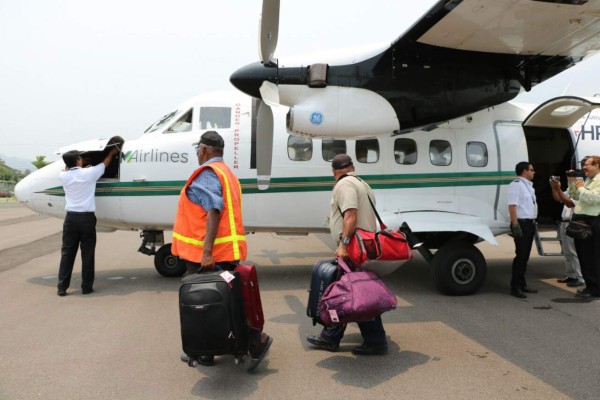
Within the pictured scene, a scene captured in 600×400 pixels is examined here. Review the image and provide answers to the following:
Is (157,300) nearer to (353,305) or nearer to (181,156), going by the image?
(181,156)

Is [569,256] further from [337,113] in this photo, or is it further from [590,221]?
[337,113]

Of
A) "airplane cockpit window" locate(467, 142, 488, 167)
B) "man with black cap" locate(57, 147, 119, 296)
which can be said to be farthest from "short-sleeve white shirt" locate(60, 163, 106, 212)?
"airplane cockpit window" locate(467, 142, 488, 167)

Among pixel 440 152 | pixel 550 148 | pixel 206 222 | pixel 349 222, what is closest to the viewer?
pixel 206 222

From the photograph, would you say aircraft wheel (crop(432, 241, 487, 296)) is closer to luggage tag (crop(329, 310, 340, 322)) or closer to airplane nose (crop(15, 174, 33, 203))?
luggage tag (crop(329, 310, 340, 322))

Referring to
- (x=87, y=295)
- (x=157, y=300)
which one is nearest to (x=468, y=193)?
(x=157, y=300)

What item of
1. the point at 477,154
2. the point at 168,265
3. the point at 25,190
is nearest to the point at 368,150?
the point at 477,154

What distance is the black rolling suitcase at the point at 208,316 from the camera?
318cm

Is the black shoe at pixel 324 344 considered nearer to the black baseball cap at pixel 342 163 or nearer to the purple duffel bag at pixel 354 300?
the purple duffel bag at pixel 354 300

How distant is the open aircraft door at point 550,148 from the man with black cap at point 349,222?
464 cm

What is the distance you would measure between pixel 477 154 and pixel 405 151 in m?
1.21

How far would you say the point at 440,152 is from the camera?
23.3 ft

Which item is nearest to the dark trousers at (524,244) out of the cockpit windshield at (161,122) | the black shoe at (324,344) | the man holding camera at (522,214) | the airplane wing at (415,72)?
the man holding camera at (522,214)

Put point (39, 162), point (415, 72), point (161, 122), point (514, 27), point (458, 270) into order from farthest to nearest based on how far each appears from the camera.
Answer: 1. point (39, 162)
2. point (161, 122)
3. point (458, 270)
4. point (415, 72)
5. point (514, 27)

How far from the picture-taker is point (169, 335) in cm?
460
